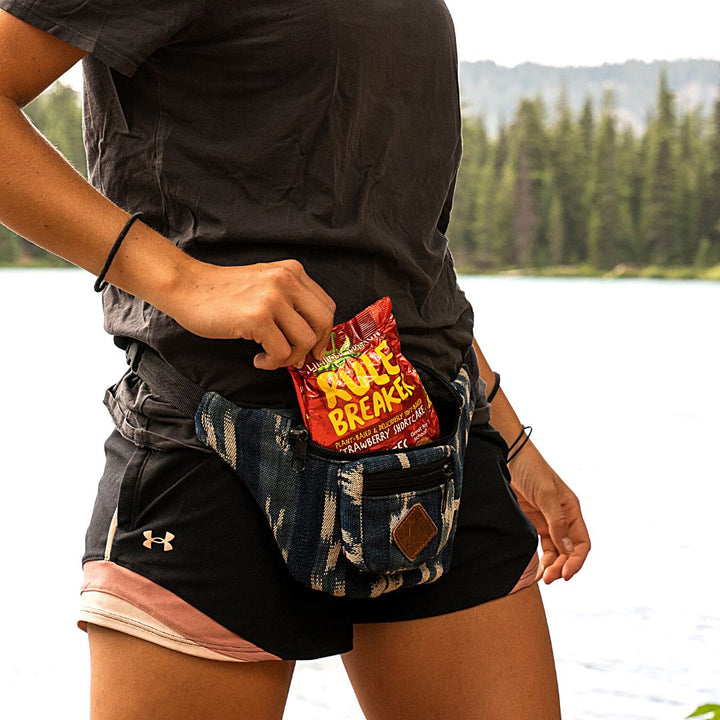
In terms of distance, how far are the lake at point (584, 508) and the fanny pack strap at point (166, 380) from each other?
180cm

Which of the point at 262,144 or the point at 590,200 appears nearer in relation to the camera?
the point at 262,144

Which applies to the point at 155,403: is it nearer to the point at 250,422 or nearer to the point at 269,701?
the point at 250,422

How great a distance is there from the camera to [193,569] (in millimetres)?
780

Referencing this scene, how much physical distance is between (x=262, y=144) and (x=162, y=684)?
1.25 feet

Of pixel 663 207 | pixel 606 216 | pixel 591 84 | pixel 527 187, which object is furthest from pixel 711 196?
pixel 591 84

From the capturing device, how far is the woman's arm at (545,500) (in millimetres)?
1059

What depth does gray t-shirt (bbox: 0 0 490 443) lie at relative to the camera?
0.75m

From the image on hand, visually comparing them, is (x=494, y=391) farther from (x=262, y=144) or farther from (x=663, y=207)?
(x=663, y=207)

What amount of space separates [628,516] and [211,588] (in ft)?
10.7

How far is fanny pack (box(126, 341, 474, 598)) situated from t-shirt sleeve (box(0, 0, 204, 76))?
0.71 ft

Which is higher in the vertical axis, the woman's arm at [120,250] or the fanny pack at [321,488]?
the woman's arm at [120,250]

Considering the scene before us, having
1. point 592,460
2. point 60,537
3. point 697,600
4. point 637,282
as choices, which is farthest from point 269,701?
point 637,282

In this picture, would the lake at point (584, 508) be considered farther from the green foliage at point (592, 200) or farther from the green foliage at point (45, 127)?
the green foliage at point (592, 200)

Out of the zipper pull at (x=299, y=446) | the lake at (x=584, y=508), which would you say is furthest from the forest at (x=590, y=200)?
the zipper pull at (x=299, y=446)
